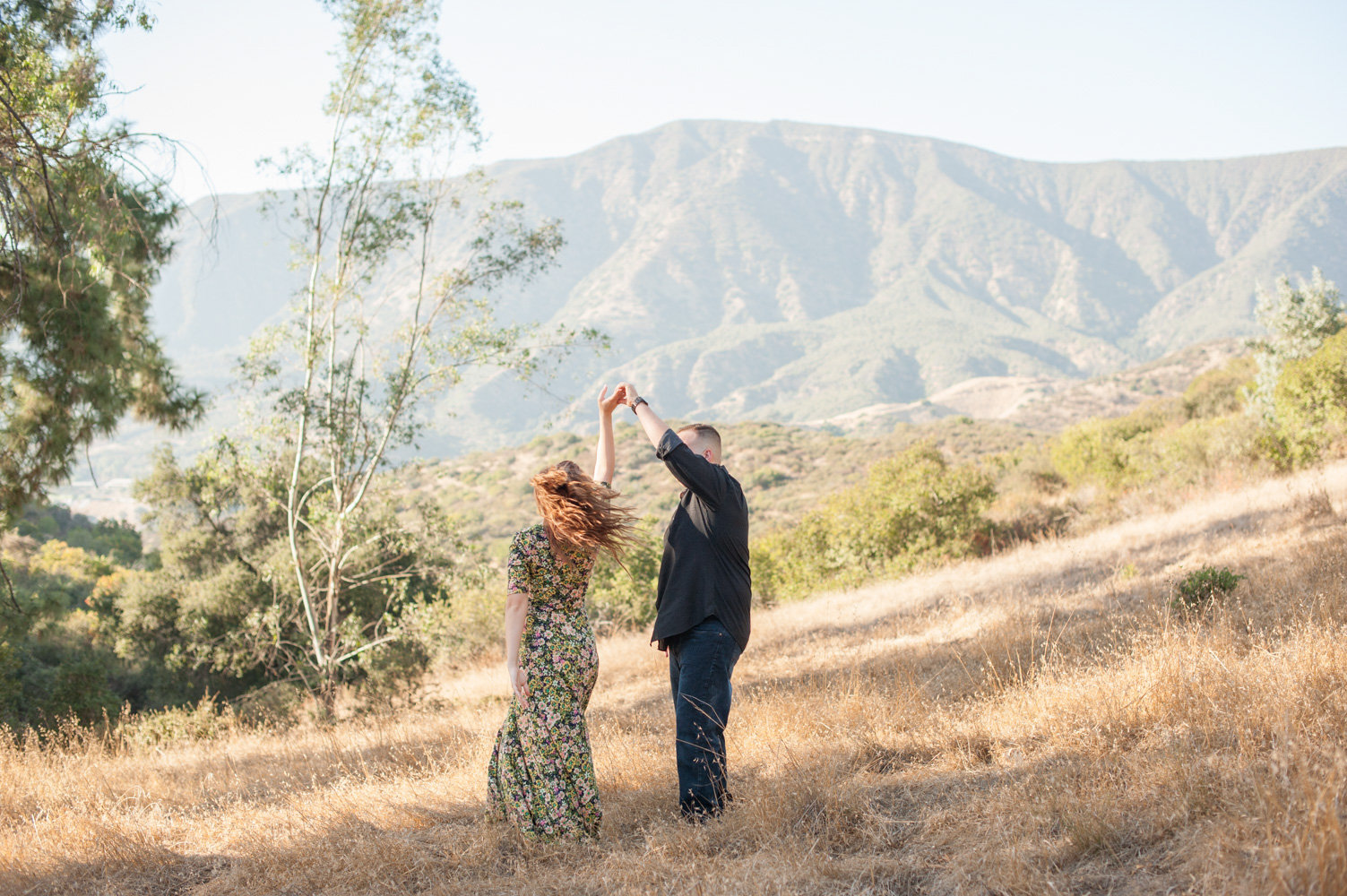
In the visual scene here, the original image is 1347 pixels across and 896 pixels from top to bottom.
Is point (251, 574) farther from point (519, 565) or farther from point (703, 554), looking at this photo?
point (703, 554)

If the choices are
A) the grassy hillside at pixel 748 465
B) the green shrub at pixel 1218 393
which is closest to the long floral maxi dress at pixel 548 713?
the grassy hillside at pixel 748 465

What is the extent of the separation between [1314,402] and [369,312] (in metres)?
16.9

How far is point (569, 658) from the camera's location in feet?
12.6

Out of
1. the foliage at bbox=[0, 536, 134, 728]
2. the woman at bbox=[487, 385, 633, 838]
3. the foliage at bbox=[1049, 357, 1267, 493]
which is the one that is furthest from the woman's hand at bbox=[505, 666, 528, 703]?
the foliage at bbox=[1049, 357, 1267, 493]

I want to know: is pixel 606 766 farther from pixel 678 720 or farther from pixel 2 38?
pixel 2 38

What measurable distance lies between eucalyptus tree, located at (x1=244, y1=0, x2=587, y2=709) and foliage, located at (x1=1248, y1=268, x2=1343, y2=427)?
2314 centimetres

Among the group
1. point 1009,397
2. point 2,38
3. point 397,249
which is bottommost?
point 1009,397

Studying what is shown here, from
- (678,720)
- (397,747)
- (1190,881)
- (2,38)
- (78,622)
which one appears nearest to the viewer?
(1190,881)

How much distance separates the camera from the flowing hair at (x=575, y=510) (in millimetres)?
3688

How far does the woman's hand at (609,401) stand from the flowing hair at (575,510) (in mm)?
492

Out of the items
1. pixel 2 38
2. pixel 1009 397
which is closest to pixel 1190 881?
pixel 2 38

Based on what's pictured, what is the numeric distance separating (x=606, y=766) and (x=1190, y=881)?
317 centimetres

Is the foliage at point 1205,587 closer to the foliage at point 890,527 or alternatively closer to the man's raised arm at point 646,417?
the man's raised arm at point 646,417

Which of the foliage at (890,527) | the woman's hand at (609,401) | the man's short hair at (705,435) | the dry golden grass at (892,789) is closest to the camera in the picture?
the dry golden grass at (892,789)
